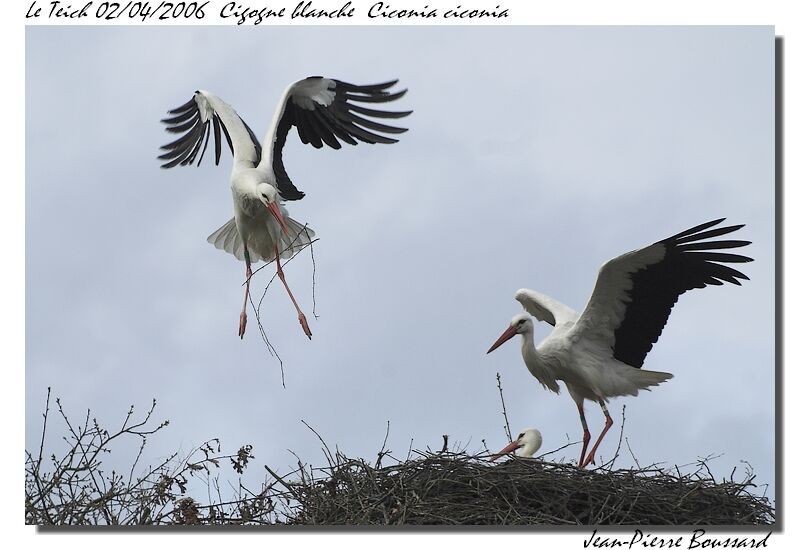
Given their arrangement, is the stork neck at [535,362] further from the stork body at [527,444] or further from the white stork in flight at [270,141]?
the white stork in flight at [270,141]

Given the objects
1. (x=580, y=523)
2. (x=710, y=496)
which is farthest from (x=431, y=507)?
(x=710, y=496)

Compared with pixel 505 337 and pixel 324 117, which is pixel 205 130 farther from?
pixel 505 337

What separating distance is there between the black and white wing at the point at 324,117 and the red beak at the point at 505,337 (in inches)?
40.3

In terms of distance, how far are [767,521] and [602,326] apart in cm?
127

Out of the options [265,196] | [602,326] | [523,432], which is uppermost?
[265,196]

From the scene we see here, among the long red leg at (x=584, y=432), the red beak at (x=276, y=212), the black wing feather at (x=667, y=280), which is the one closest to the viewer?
the black wing feather at (x=667, y=280)

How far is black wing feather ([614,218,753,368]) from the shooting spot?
5590 mm

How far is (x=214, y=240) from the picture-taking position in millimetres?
6832

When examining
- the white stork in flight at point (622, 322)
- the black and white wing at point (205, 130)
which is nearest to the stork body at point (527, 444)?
the white stork in flight at point (622, 322)

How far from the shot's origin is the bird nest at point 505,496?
15.8 feet

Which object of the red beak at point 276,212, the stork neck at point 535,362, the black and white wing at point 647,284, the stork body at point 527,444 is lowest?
the stork body at point 527,444

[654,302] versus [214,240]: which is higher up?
[214,240]
